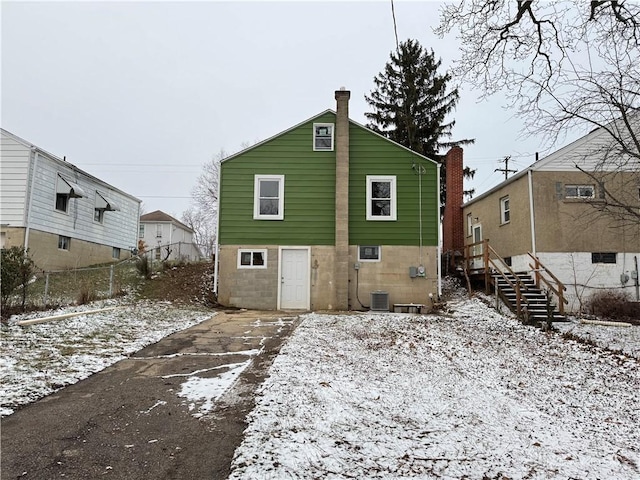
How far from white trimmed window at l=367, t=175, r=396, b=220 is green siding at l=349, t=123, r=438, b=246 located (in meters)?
0.15

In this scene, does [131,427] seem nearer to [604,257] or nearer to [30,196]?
[30,196]

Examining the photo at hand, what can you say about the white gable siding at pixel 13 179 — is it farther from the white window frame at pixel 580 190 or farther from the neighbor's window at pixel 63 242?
the white window frame at pixel 580 190

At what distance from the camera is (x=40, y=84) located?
43.7ft

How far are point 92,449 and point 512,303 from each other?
11.5m

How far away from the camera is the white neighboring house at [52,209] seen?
14078 millimetres

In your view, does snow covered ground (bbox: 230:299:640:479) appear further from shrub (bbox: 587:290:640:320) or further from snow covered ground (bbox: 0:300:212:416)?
shrub (bbox: 587:290:640:320)

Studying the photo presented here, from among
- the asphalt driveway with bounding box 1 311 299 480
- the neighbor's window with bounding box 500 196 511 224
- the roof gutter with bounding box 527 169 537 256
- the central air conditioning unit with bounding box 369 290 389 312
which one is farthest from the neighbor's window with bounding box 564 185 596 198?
the asphalt driveway with bounding box 1 311 299 480

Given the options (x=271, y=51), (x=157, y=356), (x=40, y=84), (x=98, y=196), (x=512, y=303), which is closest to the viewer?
(x=157, y=356)

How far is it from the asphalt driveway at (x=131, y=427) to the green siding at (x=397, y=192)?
8.57 m

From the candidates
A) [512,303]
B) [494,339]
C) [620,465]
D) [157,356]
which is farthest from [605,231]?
[157,356]

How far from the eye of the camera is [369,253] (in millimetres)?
13812

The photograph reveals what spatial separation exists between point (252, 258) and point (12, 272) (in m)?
6.87

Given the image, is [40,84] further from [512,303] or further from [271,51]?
[512,303]

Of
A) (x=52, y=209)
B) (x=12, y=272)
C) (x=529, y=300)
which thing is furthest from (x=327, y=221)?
(x=52, y=209)
